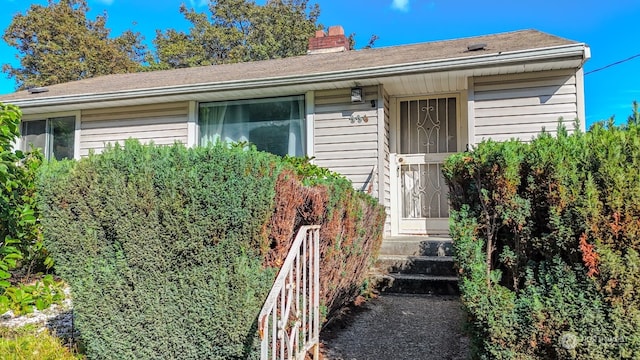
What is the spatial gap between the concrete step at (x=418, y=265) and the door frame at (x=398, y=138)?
151 centimetres

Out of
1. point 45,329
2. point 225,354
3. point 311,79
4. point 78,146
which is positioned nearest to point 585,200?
point 225,354

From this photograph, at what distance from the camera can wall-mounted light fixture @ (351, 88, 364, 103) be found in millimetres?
6504

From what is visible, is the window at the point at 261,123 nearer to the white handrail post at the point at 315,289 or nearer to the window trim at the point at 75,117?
the window trim at the point at 75,117

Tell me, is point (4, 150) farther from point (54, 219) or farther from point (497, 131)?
point (497, 131)

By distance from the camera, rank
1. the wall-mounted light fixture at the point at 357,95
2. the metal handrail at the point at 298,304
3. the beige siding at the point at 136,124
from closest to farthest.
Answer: the metal handrail at the point at 298,304 → the wall-mounted light fixture at the point at 357,95 → the beige siding at the point at 136,124

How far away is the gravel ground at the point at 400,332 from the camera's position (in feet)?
10.6

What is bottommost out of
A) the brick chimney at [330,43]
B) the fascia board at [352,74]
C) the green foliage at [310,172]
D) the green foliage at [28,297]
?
the green foliage at [28,297]

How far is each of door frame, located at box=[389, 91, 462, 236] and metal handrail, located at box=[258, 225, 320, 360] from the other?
13.4 ft

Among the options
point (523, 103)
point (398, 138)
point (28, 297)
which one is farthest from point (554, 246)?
point (398, 138)

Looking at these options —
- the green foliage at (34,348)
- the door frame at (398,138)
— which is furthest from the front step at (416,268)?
the green foliage at (34,348)

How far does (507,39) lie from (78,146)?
7714 mm

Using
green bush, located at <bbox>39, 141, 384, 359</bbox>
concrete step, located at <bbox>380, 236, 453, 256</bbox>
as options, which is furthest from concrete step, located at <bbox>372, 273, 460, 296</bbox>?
green bush, located at <bbox>39, 141, 384, 359</bbox>

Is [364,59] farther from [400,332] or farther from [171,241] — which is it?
[171,241]

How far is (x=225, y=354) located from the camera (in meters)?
2.59
